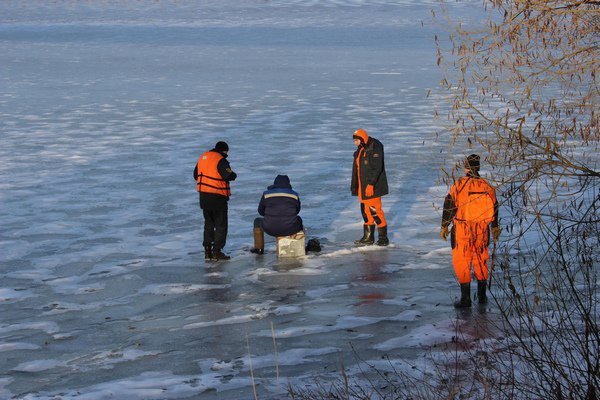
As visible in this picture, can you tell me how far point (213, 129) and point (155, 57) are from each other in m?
27.7

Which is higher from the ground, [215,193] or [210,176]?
[210,176]

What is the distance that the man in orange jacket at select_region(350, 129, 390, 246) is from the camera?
43.2ft

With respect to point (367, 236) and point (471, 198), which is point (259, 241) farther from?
point (471, 198)

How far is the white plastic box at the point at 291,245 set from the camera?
42.4ft

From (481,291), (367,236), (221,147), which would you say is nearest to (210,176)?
(221,147)

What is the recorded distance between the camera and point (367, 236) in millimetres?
13602

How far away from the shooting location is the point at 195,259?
43.1 feet

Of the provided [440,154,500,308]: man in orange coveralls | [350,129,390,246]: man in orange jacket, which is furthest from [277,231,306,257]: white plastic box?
[440,154,500,308]: man in orange coveralls

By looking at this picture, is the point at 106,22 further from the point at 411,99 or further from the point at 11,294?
the point at 11,294

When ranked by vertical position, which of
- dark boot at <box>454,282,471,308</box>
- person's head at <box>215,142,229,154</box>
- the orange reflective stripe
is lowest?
dark boot at <box>454,282,471,308</box>

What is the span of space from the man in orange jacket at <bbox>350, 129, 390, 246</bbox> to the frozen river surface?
0.39 m

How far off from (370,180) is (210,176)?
2164 millimetres

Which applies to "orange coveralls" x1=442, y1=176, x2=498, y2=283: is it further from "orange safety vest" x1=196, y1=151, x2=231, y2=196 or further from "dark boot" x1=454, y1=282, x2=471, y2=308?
"orange safety vest" x1=196, y1=151, x2=231, y2=196

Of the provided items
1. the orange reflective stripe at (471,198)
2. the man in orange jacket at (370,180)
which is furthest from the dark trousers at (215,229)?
the orange reflective stripe at (471,198)
